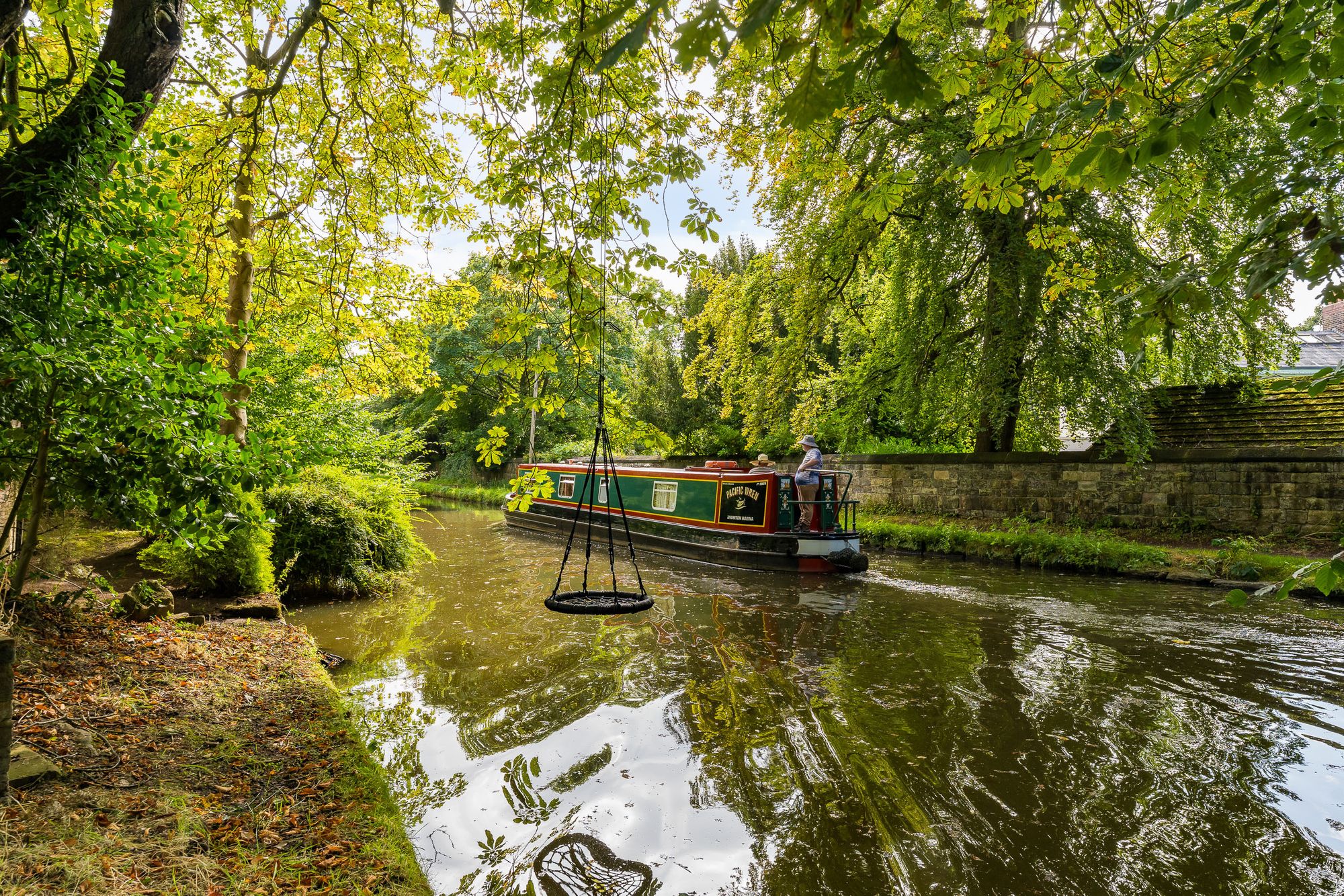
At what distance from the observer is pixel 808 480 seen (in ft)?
34.0

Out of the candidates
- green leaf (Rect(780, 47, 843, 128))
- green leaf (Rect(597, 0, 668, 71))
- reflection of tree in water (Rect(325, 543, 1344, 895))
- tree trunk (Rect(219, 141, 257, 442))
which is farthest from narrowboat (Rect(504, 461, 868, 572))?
green leaf (Rect(597, 0, 668, 71))

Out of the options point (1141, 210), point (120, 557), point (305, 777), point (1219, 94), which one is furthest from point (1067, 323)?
point (120, 557)

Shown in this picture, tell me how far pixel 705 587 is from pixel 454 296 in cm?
533

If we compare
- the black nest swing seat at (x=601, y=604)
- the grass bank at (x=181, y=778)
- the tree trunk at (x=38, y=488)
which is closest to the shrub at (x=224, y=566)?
the grass bank at (x=181, y=778)

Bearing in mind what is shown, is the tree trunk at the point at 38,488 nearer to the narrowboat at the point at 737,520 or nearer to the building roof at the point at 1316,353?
the narrowboat at the point at 737,520

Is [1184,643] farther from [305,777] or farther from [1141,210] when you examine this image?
[1141,210]

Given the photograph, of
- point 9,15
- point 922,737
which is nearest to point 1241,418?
point 922,737

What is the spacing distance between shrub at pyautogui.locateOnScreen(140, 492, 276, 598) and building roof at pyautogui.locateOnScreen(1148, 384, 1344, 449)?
12.8m

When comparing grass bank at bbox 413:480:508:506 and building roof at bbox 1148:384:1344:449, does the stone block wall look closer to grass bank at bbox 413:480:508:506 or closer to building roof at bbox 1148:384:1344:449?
building roof at bbox 1148:384:1344:449

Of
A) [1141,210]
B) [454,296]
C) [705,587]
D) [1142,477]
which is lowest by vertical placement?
[705,587]

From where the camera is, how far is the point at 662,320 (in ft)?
10.3

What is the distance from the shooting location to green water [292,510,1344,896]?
2.96 metres

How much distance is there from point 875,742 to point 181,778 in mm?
3734

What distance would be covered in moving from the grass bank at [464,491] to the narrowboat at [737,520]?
11.1 metres
